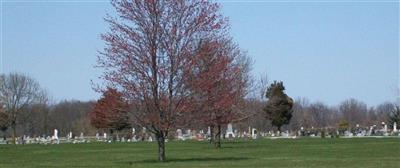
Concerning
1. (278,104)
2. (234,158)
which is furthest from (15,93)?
(234,158)

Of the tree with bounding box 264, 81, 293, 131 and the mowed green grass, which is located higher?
the tree with bounding box 264, 81, 293, 131

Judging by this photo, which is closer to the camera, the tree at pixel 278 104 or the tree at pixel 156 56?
the tree at pixel 156 56

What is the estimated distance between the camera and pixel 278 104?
95375 millimetres

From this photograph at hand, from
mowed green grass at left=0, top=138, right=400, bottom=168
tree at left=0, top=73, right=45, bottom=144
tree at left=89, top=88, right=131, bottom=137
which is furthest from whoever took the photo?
tree at left=0, top=73, right=45, bottom=144

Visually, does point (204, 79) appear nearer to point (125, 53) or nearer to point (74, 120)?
point (125, 53)

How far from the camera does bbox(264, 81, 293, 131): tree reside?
95.2 metres

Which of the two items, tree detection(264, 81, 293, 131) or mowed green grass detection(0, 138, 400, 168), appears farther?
tree detection(264, 81, 293, 131)

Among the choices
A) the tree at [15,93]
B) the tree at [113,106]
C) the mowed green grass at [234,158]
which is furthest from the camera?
the tree at [15,93]

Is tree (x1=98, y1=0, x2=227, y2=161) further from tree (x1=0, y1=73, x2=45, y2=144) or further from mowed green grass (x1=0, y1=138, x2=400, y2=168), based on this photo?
tree (x1=0, y1=73, x2=45, y2=144)

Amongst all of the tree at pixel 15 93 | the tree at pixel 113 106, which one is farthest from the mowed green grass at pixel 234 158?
the tree at pixel 15 93

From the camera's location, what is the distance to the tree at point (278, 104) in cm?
9525

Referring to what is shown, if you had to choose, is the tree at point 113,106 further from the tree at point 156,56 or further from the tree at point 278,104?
the tree at point 278,104

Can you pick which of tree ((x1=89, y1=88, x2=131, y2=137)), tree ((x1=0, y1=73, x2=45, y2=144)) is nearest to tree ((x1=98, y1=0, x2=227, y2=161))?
tree ((x1=89, y1=88, x2=131, y2=137))

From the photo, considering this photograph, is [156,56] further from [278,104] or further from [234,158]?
[278,104]
